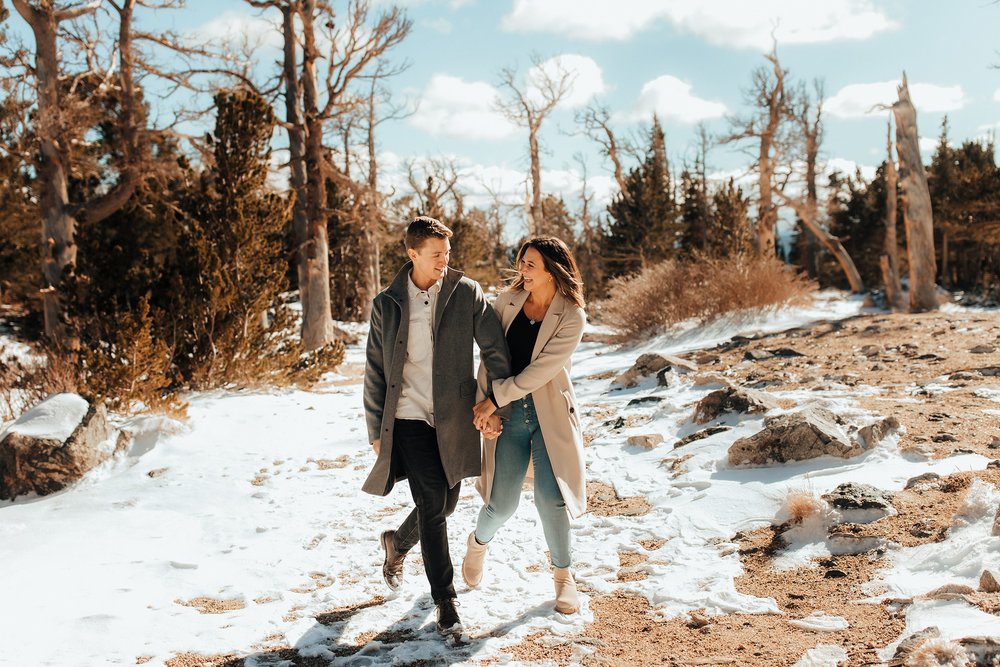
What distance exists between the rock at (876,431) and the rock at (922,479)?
0.62m

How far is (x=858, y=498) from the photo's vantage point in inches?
164

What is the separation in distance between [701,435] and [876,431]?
54.0 inches

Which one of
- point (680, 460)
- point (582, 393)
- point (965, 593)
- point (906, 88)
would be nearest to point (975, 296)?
point (906, 88)

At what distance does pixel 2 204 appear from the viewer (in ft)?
52.2

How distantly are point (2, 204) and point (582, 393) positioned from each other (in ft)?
45.3

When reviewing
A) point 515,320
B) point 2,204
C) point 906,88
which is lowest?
point 515,320

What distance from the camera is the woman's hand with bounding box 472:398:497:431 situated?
328 centimetres

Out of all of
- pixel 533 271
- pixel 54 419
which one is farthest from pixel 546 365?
pixel 54 419

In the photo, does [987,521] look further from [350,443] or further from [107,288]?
[107,288]

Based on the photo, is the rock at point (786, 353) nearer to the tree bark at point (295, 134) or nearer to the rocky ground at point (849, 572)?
the rocky ground at point (849, 572)

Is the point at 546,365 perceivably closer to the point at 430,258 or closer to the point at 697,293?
the point at 430,258

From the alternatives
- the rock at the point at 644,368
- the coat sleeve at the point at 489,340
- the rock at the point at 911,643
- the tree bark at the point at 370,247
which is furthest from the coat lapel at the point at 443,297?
the tree bark at the point at 370,247

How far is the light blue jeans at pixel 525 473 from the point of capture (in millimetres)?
3398

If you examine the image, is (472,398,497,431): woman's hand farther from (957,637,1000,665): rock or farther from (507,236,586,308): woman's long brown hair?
(957,637,1000,665): rock
